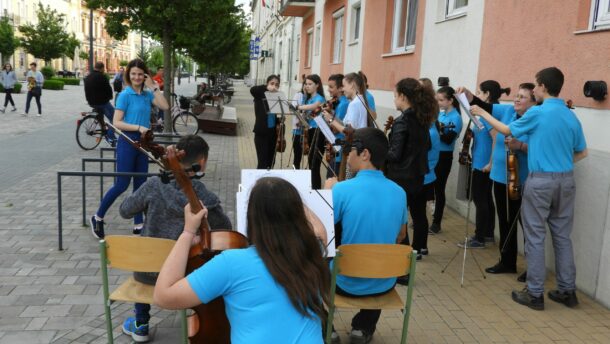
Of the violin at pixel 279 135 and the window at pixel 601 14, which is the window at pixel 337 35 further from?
the window at pixel 601 14

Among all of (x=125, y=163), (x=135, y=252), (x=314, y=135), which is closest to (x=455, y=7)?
(x=314, y=135)

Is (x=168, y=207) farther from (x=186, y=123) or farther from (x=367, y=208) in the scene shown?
(x=186, y=123)

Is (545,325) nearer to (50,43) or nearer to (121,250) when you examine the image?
(121,250)

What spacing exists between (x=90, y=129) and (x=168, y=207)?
32.3 feet

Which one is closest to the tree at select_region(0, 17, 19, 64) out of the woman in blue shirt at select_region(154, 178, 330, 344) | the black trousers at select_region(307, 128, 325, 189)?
the black trousers at select_region(307, 128, 325, 189)

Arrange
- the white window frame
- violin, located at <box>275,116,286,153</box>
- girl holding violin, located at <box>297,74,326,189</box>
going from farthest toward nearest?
the white window frame
violin, located at <box>275,116,286,153</box>
girl holding violin, located at <box>297,74,326,189</box>

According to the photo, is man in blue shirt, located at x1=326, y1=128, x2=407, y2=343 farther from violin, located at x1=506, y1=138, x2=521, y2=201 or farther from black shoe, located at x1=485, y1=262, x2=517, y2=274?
black shoe, located at x1=485, y1=262, x2=517, y2=274

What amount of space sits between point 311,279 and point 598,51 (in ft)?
13.1

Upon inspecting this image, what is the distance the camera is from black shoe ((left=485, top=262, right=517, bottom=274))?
5363 millimetres

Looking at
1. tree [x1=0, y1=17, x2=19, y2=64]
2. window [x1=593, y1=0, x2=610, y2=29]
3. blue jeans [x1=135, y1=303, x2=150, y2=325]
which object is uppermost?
tree [x1=0, y1=17, x2=19, y2=64]

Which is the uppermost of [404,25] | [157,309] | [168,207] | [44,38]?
[44,38]

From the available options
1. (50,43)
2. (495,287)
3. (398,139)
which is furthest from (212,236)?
(50,43)

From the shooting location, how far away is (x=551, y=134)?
14.1 ft

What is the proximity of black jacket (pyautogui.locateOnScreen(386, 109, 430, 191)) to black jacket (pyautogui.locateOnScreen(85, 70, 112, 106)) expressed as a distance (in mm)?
8685
